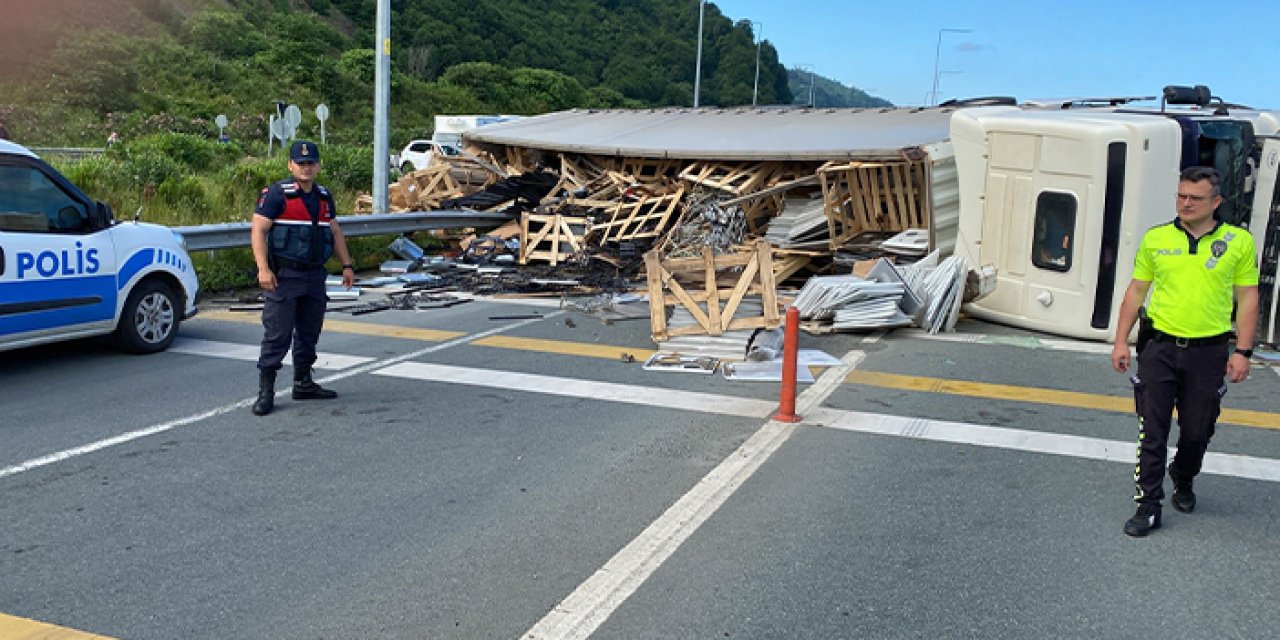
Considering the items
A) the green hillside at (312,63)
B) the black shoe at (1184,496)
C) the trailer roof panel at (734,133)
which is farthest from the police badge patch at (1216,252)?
the green hillside at (312,63)

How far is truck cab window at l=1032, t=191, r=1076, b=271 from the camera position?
1080cm

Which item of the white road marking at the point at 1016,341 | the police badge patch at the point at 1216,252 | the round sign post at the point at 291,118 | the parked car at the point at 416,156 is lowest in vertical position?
the white road marking at the point at 1016,341

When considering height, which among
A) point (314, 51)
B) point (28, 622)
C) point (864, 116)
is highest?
point (314, 51)

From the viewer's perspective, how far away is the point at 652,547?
194 inches

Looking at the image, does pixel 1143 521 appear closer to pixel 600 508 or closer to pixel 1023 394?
pixel 600 508

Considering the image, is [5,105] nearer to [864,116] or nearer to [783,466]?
[864,116]

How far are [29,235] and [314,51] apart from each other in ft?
181

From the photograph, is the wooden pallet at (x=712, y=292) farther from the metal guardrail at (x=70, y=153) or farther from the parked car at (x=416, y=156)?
the parked car at (x=416, y=156)

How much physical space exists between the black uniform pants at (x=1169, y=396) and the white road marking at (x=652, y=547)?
208 cm

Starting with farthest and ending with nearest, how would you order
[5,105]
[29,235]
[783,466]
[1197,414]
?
[5,105] → [29,235] → [783,466] → [1197,414]

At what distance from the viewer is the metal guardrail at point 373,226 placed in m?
12.0

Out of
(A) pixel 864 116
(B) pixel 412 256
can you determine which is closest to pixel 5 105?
(B) pixel 412 256

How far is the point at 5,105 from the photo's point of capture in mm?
38875

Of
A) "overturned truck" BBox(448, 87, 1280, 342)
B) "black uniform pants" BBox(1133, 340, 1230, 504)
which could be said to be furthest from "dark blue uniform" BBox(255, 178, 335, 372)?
"overturned truck" BBox(448, 87, 1280, 342)
